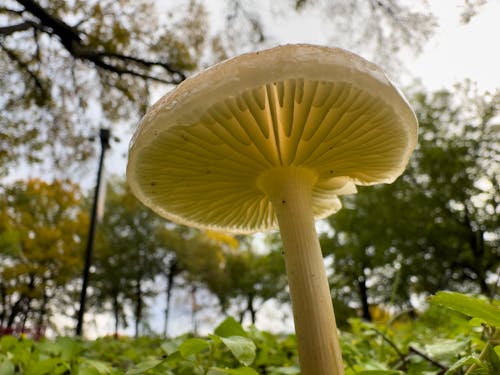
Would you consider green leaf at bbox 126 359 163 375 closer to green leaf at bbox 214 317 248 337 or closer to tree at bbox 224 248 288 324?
green leaf at bbox 214 317 248 337

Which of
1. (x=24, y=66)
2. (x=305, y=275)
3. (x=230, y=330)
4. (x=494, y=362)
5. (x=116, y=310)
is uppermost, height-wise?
(x=24, y=66)

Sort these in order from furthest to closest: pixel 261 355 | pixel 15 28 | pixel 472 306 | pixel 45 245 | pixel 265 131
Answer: pixel 45 245 → pixel 15 28 → pixel 261 355 → pixel 265 131 → pixel 472 306

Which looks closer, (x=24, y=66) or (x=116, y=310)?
(x=24, y=66)

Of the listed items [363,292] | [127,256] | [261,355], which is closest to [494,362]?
[261,355]

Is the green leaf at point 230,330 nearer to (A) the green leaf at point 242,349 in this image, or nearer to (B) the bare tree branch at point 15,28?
(A) the green leaf at point 242,349

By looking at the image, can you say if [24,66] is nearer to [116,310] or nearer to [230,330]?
[230,330]

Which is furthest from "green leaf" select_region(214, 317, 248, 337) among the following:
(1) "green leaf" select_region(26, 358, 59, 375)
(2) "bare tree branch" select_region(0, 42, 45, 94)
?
(2) "bare tree branch" select_region(0, 42, 45, 94)

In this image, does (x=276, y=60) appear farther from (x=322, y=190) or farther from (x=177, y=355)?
(x=322, y=190)

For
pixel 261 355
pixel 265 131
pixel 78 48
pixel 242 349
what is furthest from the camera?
pixel 78 48
